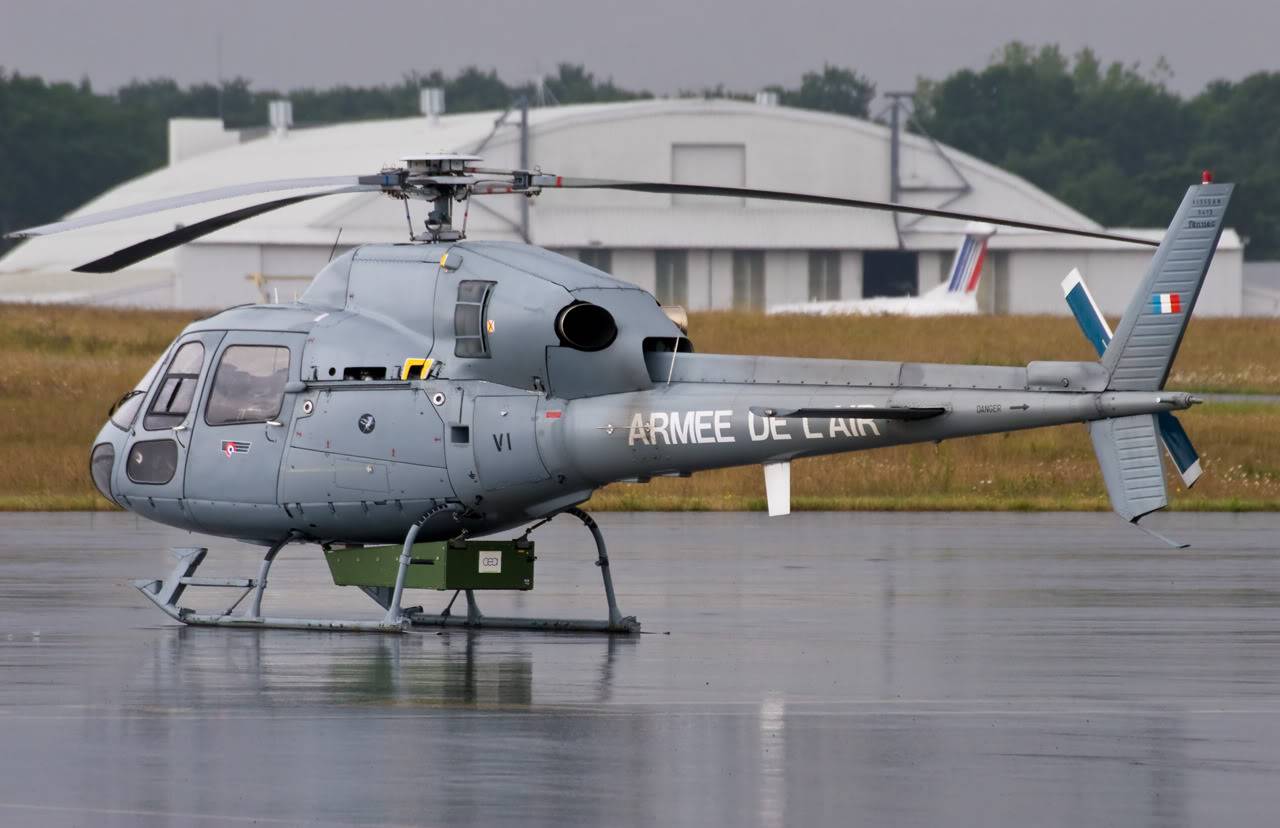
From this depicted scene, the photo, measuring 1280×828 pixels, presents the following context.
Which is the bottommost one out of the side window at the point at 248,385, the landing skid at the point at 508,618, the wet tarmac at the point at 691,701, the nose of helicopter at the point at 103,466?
the wet tarmac at the point at 691,701

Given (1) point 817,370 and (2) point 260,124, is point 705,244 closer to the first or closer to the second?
(1) point 817,370

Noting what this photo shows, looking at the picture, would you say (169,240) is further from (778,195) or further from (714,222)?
(714,222)

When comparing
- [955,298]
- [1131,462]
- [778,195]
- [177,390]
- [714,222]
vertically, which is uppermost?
[714,222]

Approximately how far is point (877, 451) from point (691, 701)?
20143 millimetres

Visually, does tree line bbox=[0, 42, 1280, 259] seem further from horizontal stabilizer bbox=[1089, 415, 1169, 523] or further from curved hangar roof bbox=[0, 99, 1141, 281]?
horizontal stabilizer bbox=[1089, 415, 1169, 523]

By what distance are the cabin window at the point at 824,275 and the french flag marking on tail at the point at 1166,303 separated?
6797cm

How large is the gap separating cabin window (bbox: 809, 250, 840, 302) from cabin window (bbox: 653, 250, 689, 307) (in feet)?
16.7

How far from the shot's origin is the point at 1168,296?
13.5 metres

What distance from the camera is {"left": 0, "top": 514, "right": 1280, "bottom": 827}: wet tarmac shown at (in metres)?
9.63

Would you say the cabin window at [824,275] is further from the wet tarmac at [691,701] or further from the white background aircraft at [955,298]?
the wet tarmac at [691,701]

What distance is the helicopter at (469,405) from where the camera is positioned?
14375 millimetres

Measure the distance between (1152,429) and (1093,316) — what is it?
1218mm

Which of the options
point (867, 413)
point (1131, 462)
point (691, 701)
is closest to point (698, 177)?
point (867, 413)

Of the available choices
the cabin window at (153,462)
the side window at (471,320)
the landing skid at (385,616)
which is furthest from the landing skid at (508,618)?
the cabin window at (153,462)
